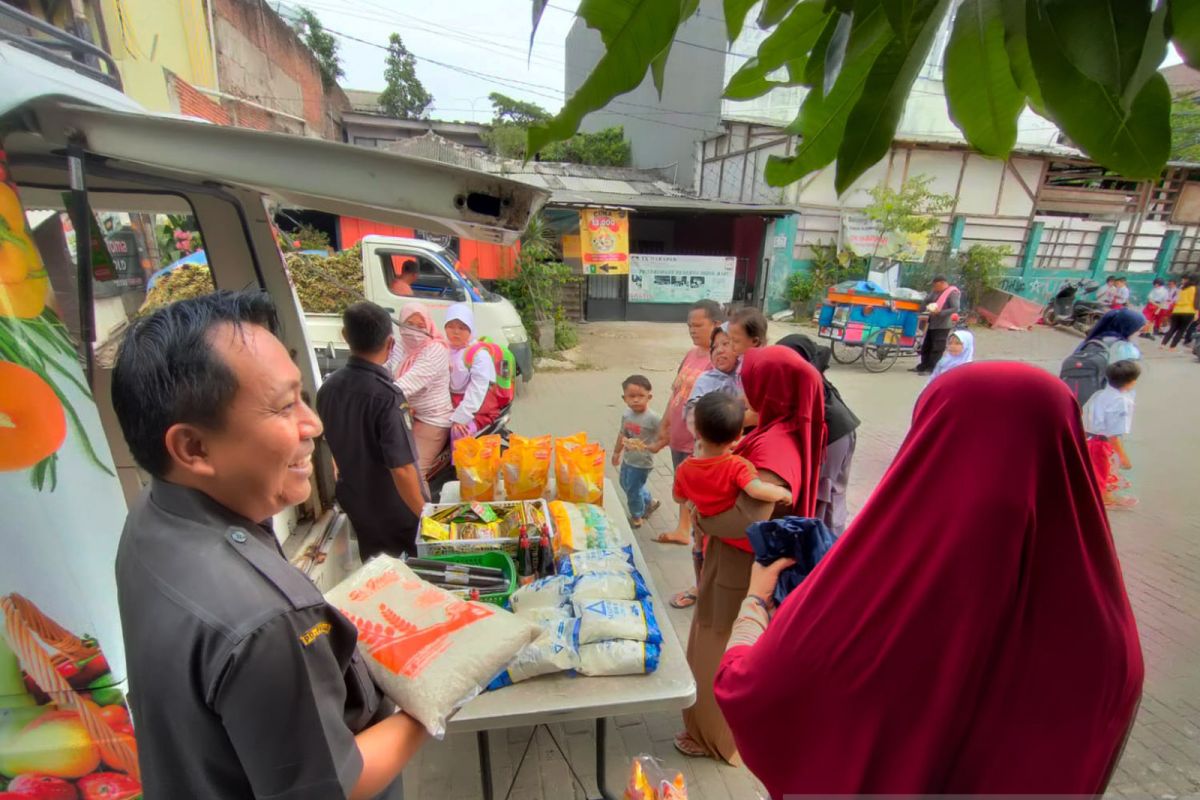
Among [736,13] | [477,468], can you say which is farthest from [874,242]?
[736,13]

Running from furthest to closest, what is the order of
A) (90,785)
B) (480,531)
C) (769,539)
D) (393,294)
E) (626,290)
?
(626,290) → (393,294) → (480,531) → (769,539) → (90,785)

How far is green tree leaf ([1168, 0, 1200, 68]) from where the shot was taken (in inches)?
18.6

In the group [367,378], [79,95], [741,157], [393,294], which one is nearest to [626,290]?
[741,157]

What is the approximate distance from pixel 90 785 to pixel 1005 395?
76.0 inches

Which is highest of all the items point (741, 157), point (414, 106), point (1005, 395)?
point (414, 106)

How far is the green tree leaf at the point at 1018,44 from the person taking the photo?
562 mm

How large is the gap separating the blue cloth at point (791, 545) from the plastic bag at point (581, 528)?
0.83 metres

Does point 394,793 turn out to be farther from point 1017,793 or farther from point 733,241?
point 733,241

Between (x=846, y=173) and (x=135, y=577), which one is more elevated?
(x=846, y=173)

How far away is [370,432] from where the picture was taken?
2.32 m

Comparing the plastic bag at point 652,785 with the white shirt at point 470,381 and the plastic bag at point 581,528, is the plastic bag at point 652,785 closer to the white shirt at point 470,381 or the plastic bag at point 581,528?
the plastic bag at point 581,528

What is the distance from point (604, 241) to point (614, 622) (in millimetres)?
10929

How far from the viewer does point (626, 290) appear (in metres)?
13.4

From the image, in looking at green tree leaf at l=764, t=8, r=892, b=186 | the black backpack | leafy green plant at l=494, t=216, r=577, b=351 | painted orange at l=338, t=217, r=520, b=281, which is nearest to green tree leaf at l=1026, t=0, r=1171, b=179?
green tree leaf at l=764, t=8, r=892, b=186
